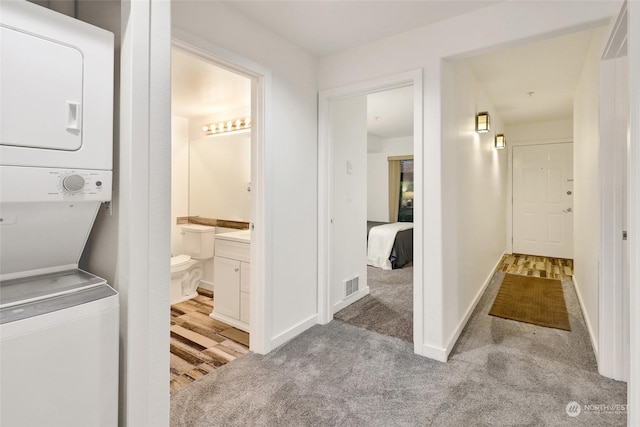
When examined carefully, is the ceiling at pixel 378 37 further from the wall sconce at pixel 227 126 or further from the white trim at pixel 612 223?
the white trim at pixel 612 223

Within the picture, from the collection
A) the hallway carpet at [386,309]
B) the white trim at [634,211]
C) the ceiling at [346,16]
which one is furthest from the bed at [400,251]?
the white trim at [634,211]

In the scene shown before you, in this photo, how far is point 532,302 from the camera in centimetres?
355

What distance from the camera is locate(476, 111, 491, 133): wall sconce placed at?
3.52 m

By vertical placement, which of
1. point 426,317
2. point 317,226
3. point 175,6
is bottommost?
point 426,317

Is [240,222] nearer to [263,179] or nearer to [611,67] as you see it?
[263,179]

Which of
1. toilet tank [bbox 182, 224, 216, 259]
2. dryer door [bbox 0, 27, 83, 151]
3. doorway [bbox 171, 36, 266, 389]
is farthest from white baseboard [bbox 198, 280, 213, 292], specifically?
dryer door [bbox 0, 27, 83, 151]

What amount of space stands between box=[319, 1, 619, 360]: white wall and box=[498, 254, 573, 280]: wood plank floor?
2912mm

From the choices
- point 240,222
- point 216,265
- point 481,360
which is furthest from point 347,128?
point 481,360

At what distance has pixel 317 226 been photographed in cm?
292

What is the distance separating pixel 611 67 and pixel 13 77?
3028 millimetres

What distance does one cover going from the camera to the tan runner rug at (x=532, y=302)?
3.08m

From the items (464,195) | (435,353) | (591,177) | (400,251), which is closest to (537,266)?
(400,251)

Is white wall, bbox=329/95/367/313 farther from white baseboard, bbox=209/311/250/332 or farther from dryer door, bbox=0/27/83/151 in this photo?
dryer door, bbox=0/27/83/151

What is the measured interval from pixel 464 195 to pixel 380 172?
4.63 m
